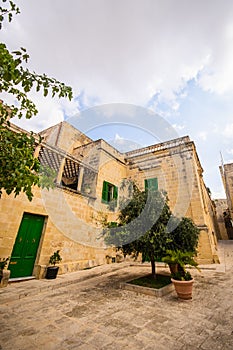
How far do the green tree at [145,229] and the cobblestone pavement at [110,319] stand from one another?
1.15 m

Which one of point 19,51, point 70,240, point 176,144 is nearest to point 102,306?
point 70,240

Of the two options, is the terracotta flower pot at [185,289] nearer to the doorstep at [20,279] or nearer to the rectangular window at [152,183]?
the doorstep at [20,279]

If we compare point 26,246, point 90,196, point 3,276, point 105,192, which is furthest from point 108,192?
point 3,276

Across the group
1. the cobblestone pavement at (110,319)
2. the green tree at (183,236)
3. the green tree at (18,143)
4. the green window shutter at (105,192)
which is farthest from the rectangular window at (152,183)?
the green tree at (18,143)

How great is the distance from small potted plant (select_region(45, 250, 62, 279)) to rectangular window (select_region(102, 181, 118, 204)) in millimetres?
3873

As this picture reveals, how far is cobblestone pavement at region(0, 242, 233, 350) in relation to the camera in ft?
7.82

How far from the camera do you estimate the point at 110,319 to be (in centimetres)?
310

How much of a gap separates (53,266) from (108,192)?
5.23 metres

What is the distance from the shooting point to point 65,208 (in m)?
7.54

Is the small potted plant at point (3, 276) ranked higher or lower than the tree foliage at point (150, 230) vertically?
lower

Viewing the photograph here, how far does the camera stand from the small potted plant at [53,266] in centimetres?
589

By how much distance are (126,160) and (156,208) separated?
7911 mm

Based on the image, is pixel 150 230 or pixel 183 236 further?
pixel 183 236

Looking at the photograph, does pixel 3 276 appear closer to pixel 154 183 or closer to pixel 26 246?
pixel 26 246
